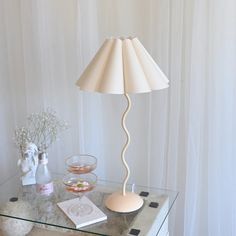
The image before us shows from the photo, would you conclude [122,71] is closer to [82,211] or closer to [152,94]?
[152,94]

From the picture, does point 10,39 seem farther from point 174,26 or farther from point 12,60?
point 174,26

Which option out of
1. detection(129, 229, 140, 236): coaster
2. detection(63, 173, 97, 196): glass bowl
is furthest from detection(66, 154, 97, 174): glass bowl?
detection(129, 229, 140, 236): coaster

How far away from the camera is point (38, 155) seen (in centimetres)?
176

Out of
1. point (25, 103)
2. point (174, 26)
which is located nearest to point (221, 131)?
point (174, 26)

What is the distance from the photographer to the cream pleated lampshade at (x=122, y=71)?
1387 mm

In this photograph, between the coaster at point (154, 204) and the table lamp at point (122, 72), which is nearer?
the table lamp at point (122, 72)

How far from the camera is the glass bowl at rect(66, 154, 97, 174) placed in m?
1.75

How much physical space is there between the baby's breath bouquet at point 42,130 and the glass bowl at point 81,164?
0.51 ft

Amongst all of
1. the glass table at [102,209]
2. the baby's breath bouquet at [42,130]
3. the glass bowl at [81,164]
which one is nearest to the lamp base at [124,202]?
the glass table at [102,209]

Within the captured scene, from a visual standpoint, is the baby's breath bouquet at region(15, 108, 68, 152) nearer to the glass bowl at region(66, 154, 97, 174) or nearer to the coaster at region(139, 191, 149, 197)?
the glass bowl at region(66, 154, 97, 174)

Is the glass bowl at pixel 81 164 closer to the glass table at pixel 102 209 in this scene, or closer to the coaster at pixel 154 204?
the glass table at pixel 102 209

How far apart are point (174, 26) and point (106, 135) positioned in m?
0.68

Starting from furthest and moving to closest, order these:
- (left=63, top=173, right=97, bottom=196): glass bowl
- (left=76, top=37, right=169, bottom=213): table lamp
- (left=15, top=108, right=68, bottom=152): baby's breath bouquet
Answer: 1. (left=15, top=108, right=68, bottom=152): baby's breath bouquet
2. (left=63, top=173, right=97, bottom=196): glass bowl
3. (left=76, top=37, right=169, bottom=213): table lamp

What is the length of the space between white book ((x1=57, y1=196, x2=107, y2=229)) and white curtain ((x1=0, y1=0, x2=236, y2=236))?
17.3 inches
